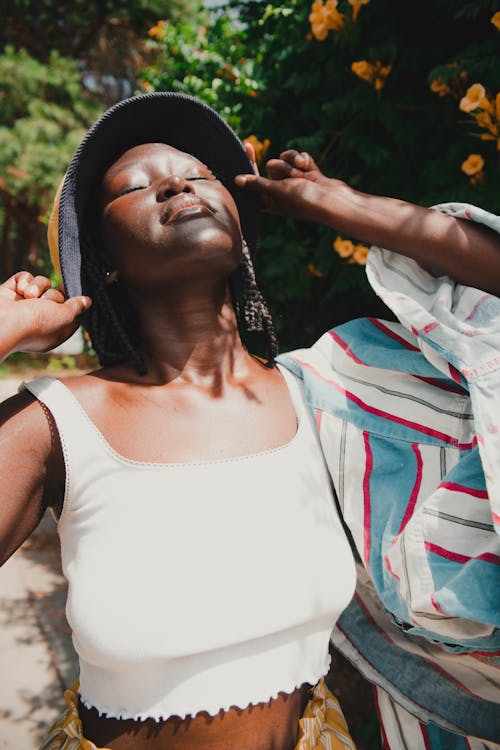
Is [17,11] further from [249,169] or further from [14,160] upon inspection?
[249,169]

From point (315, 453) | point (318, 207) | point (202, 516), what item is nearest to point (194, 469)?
point (202, 516)

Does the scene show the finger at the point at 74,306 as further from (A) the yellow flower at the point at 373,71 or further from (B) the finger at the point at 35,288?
(A) the yellow flower at the point at 373,71

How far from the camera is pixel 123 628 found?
144 centimetres

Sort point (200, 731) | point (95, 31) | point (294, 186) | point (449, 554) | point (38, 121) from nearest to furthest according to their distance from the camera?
point (449, 554)
point (200, 731)
point (294, 186)
point (38, 121)
point (95, 31)

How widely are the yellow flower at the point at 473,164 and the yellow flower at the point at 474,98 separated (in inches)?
6.7

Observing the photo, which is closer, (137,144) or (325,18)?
(137,144)

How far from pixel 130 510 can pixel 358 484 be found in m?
0.71

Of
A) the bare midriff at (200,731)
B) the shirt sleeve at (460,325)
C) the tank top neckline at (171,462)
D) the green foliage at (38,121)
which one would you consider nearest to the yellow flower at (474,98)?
the shirt sleeve at (460,325)

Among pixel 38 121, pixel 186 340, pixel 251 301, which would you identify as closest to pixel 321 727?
pixel 186 340

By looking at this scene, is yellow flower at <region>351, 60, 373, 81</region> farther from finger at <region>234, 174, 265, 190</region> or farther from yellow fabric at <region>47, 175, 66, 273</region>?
yellow fabric at <region>47, 175, 66, 273</region>

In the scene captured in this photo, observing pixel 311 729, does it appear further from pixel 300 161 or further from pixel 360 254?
pixel 300 161

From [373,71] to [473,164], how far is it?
59 cm

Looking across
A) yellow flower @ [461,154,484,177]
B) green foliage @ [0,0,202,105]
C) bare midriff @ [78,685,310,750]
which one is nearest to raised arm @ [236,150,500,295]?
yellow flower @ [461,154,484,177]

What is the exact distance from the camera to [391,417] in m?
1.79
